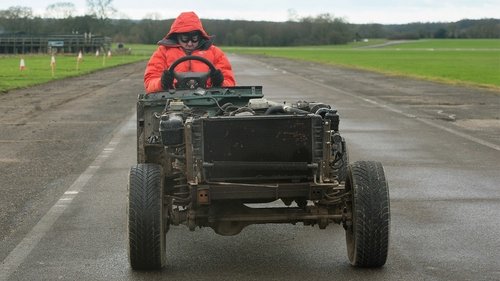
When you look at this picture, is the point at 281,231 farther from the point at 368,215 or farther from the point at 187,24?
the point at 187,24

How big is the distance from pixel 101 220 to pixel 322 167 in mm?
2660

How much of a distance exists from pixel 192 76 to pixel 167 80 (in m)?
0.24

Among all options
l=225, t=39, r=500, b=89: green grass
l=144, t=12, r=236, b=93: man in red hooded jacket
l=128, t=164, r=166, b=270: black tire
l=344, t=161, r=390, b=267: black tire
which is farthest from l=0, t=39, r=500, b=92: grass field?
l=344, t=161, r=390, b=267: black tire

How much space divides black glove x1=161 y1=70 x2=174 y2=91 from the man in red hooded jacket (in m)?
0.30

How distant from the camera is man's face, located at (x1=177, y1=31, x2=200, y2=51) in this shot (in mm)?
7879

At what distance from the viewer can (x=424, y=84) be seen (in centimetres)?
Result: 3112

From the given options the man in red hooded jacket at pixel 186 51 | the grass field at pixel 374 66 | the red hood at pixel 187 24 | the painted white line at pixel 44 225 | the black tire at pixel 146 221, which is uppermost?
Result: the red hood at pixel 187 24

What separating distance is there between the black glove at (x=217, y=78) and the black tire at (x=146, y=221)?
2202mm

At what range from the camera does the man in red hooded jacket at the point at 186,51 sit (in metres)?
7.75

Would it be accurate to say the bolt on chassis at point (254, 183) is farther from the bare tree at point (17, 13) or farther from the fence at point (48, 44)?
the bare tree at point (17, 13)

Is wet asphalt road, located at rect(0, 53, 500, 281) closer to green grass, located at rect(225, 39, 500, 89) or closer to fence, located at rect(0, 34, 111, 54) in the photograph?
green grass, located at rect(225, 39, 500, 89)

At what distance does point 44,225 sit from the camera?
6.85 meters

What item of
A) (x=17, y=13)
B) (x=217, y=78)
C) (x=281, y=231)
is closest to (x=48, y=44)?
(x=17, y=13)

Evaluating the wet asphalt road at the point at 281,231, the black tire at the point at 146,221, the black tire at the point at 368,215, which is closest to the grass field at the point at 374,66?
the wet asphalt road at the point at 281,231
